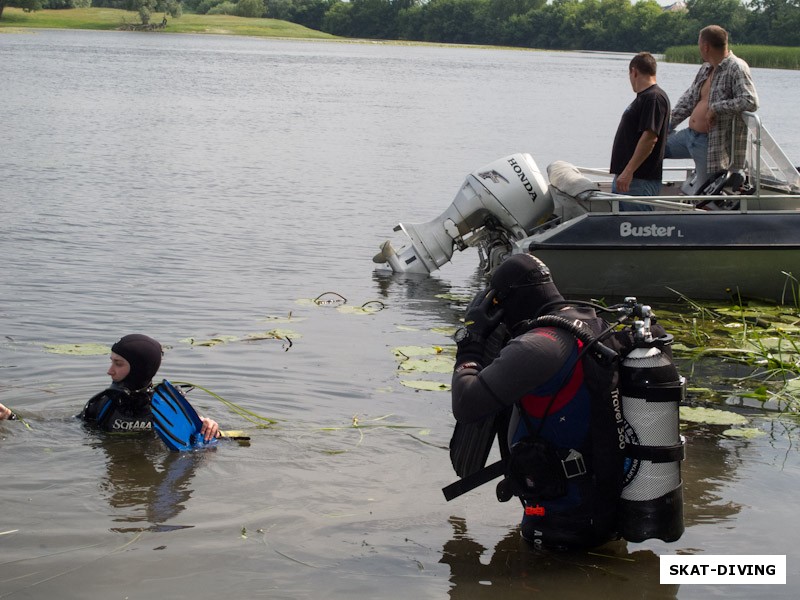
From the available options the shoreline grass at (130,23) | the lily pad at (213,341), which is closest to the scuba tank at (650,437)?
the lily pad at (213,341)

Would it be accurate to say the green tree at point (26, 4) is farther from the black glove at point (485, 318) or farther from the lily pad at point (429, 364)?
the black glove at point (485, 318)

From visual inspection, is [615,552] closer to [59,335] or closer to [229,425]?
[229,425]

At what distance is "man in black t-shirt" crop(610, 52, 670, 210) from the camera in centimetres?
887

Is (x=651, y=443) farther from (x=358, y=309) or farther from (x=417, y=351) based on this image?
(x=358, y=309)

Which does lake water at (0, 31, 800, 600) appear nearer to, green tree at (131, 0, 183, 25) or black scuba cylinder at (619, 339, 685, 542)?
black scuba cylinder at (619, 339, 685, 542)

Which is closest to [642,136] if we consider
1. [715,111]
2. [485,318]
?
[715,111]

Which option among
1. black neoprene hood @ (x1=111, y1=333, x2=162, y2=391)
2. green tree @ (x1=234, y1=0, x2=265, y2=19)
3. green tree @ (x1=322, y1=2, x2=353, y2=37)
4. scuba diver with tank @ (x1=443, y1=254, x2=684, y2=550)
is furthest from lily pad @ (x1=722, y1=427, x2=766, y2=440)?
green tree @ (x1=322, y1=2, x2=353, y2=37)

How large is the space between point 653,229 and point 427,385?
9.99ft

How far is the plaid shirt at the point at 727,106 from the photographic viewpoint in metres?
8.88

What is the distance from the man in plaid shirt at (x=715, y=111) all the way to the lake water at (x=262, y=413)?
8.09ft

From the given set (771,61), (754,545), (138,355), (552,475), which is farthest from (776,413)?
(771,61)

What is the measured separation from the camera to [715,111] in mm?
9039

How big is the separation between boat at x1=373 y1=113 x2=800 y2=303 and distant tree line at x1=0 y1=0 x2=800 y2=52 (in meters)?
85.3

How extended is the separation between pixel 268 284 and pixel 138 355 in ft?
16.0
